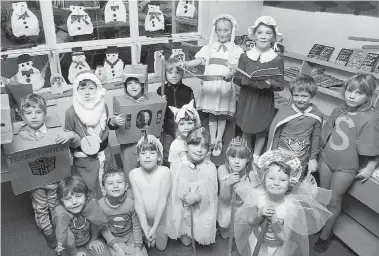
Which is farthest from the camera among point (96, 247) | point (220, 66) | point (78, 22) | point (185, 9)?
point (185, 9)

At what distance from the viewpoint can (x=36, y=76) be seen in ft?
10.5

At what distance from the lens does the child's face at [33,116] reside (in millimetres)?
2125

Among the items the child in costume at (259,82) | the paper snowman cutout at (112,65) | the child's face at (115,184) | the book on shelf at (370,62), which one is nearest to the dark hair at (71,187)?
the child's face at (115,184)

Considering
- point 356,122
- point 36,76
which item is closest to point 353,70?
point 356,122

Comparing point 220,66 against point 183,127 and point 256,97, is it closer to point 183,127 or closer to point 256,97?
point 256,97

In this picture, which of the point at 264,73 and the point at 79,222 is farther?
the point at 264,73

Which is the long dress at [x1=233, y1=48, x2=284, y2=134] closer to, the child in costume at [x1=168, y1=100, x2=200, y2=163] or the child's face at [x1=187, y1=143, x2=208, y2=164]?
the child in costume at [x1=168, y1=100, x2=200, y2=163]

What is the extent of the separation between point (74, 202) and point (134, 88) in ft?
3.23

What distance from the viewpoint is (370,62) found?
3.15 meters

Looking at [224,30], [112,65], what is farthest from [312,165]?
[112,65]

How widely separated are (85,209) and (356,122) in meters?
1.74

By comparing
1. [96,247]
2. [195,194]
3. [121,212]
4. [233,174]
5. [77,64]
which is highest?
[77,64]

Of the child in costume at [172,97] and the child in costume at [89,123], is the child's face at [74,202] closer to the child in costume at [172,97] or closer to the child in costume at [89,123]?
the child in costume at [89,123]

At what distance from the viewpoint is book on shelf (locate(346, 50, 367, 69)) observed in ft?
10.6
